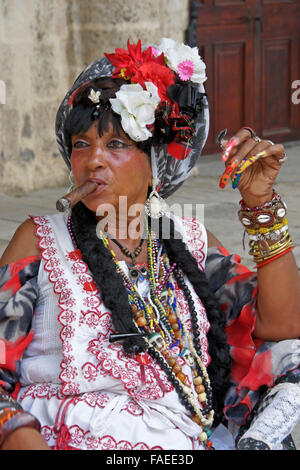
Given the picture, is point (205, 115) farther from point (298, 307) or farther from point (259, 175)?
point (298, 307)

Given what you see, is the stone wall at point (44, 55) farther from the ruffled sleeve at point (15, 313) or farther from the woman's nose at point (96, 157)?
the ruffled sleeve at point (15, 313)

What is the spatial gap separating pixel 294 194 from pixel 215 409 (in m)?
4.42

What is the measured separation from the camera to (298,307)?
207cm

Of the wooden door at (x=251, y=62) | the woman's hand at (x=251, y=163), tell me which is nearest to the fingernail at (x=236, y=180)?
the woman's hand at (x=251, y=163)

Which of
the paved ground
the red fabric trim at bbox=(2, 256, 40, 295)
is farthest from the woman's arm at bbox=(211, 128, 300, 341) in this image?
the paved ground

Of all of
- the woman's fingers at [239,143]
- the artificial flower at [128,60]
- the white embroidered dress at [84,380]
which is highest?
the artificial flower at [128,60]

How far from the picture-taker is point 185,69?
2.15m

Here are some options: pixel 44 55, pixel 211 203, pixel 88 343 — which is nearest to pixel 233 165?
pixel 88 343

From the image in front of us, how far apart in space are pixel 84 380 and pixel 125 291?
254 millimetres

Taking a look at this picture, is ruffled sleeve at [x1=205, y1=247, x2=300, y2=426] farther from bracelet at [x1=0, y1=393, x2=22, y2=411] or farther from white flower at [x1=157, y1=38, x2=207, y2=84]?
bracelet at [x1=0, y1=393, x2=22, y2=411]

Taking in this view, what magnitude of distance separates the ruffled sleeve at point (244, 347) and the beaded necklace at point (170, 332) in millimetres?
115

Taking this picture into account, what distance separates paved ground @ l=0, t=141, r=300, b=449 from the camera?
511cm

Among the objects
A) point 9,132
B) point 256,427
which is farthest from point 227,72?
point 256,427

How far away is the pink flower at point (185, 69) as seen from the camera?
215 centimetres
